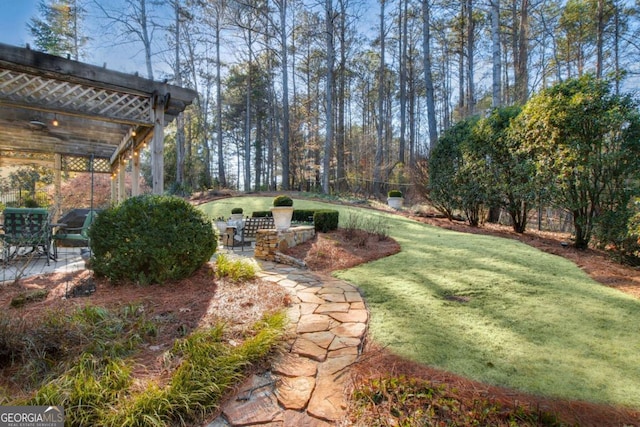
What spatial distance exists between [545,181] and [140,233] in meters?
6.90

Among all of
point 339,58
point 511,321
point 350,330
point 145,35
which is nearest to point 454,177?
point 511,321

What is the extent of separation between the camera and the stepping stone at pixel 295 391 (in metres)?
1.69

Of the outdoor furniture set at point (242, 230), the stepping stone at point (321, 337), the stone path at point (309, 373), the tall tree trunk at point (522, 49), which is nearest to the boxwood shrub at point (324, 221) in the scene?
the outdoor furniture set at point (242, 230)

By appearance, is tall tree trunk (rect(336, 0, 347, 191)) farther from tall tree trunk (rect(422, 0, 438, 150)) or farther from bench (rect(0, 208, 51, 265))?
bench (rect(0, 208, 51, 265))

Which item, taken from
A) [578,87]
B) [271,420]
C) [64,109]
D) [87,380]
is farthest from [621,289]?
[64,109]

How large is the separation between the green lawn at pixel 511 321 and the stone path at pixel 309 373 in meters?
0.29

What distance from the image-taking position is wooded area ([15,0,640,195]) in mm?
12445

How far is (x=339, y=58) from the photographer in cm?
1681

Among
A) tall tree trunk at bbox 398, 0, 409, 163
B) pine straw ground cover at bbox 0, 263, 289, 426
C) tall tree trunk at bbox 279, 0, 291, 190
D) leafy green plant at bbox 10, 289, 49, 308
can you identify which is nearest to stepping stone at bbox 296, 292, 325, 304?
pine straw ground cover at bbox 0, 263, 289, 426

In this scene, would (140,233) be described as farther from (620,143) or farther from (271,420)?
(620,143)

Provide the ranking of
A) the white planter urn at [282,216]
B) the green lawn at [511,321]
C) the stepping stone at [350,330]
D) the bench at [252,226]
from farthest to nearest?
the bench at [252,226] < the white planter urn at [282,216] < the stepping stone at [350,330] < the green lawn at [511,321]

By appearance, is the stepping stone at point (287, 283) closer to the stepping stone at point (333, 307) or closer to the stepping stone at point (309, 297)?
the stepping stone at point (309, 297)

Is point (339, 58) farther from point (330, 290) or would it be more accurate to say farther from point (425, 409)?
point (425, 409)
